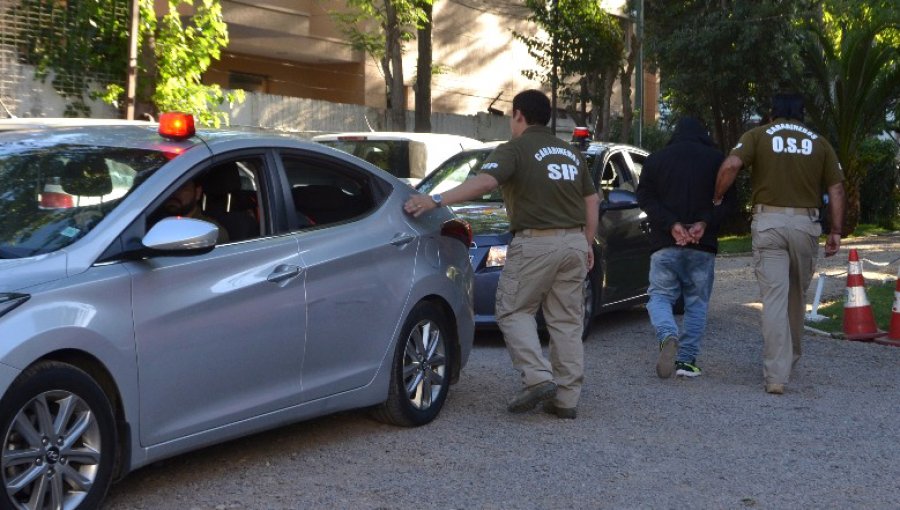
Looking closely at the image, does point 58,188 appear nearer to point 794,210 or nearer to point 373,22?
point 794,210

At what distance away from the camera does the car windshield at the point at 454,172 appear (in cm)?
1153

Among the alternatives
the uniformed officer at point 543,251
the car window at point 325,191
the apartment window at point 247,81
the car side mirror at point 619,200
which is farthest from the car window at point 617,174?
the apartment window at point 247,81

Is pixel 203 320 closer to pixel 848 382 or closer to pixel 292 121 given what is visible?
pixel 848 382

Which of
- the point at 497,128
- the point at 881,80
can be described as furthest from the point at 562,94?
the point at 881,80

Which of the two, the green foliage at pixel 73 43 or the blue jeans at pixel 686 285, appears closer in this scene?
the blue jeans at pixel 686 285

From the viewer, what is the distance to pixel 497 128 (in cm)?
3269

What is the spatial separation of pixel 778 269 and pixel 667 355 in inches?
37.1

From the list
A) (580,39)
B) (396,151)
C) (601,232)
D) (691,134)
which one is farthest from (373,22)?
(691,134)

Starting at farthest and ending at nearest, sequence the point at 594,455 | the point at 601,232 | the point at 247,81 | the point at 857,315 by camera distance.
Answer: the point at 247,81, the point at 857,315, the point at 601,232, the point at 594,455

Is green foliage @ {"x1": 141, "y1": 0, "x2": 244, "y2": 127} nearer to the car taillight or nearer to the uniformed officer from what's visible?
the car taillight

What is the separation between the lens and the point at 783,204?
888cm

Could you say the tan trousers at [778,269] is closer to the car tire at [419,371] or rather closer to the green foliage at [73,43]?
the car tire at [419,371]

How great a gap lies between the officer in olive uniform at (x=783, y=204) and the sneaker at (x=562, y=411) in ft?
5.69

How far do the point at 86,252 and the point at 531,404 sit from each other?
10.3 feet
